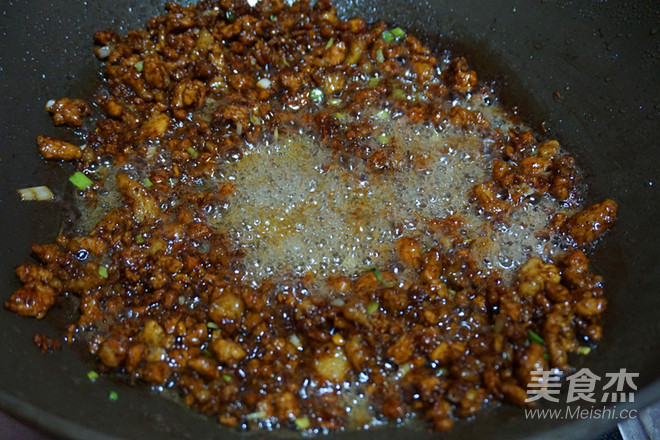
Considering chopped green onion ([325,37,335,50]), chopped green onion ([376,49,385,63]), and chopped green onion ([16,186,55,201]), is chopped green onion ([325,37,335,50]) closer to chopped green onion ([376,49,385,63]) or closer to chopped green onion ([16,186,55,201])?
chopped green onion ([376,49,385,63])

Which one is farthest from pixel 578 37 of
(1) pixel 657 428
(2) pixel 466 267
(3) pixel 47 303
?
(3) pixel 47 303

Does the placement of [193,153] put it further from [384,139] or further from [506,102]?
[506,102]

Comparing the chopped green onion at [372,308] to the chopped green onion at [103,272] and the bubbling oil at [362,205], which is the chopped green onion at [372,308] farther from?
the chopped green onion at [103,272]

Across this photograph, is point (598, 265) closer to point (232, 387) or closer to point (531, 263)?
point (531, 263)


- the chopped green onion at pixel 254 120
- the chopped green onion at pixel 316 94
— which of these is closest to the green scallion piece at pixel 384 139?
the chopped green onion at pixel 316 94

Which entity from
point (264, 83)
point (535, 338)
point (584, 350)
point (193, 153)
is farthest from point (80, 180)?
point (584, 350)
